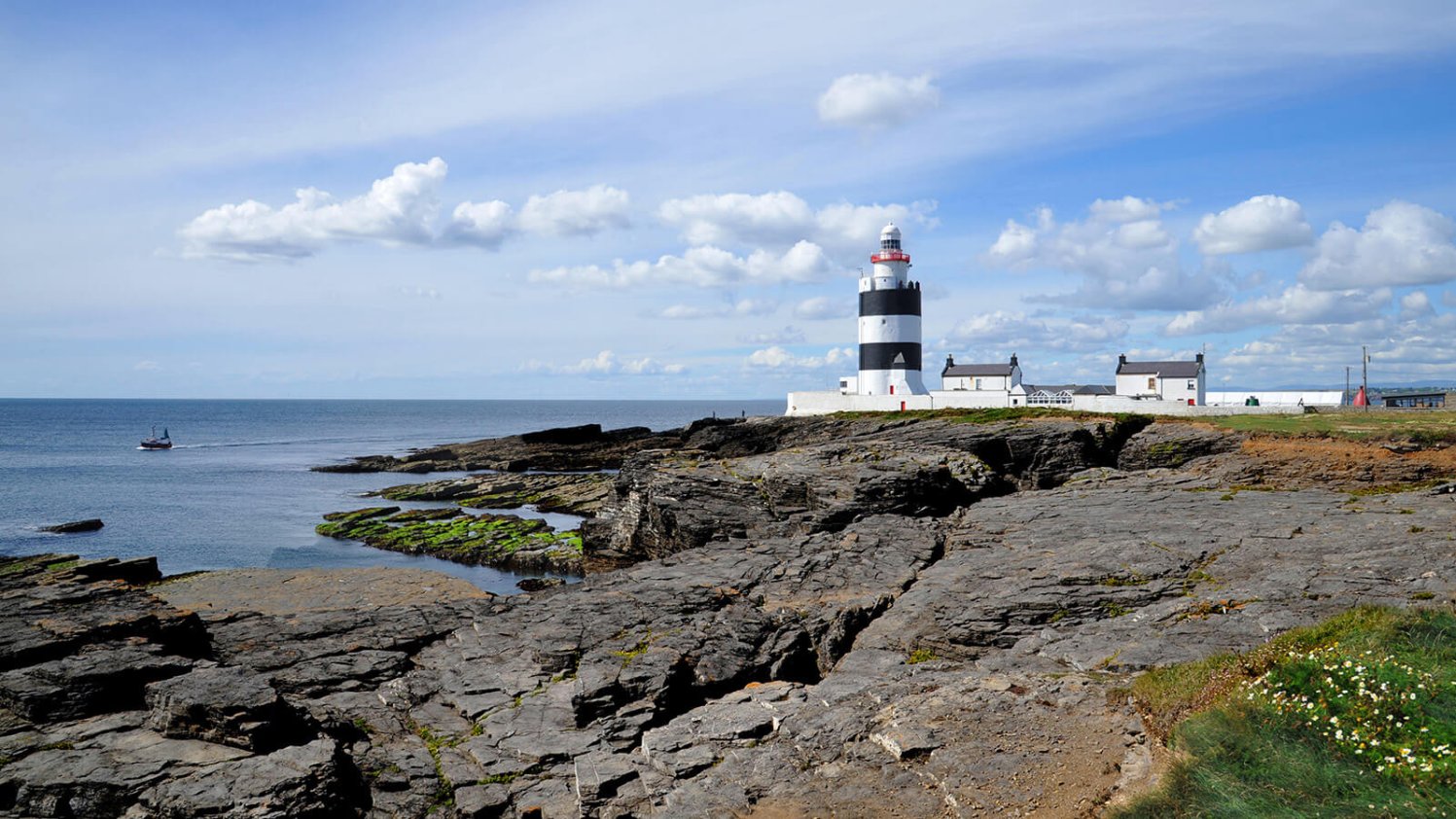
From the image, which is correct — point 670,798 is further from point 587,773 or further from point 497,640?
point 497,640

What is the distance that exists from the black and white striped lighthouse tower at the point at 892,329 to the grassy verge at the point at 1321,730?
48.3 meters

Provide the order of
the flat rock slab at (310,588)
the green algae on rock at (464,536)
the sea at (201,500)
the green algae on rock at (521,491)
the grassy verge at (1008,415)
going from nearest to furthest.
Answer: the flat rock slab at (310,588)
the green algae on rock at (464,536)
the sea at (201,500)
the grassy verge at (1008,415)
the green algae on rock at (521,491)

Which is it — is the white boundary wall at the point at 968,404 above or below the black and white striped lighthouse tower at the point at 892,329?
below

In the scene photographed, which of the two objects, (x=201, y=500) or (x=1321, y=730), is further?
(x=201, y=500)

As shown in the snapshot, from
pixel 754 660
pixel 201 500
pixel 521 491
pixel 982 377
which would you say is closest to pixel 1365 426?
pixel 754 660

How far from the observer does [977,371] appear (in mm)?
71062

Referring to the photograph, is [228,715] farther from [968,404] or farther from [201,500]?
[201,500]

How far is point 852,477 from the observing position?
29531mm

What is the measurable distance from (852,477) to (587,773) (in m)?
19.3

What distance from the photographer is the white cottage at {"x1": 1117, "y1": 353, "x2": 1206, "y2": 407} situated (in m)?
62.7

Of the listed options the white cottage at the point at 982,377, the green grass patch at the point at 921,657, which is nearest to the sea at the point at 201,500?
the green grass patch at the point at 921,657

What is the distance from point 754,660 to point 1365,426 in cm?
2928

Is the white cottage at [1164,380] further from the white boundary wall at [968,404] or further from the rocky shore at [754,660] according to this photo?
the rocky shore at [754,660]

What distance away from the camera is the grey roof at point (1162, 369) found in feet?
208
